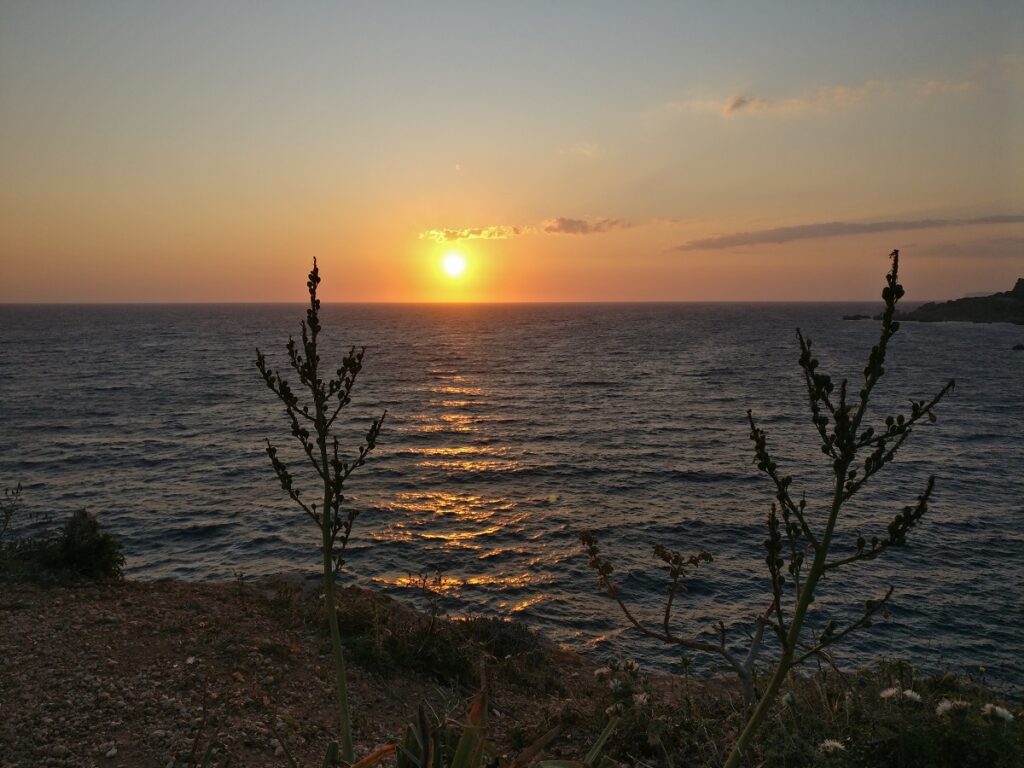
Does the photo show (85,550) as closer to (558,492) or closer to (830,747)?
(830,747)

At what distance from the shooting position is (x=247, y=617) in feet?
36.9

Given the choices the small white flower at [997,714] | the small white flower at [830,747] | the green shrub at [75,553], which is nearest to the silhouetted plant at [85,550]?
the green shrub at [75,553]

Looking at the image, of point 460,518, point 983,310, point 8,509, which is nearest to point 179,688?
point 8,509

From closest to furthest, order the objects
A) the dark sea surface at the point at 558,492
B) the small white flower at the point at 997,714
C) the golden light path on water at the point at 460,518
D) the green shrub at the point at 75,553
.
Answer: the small white flower at the point at 997,714, the green shrub at the point at 75,553, the dark sea surface at the point at 558,492, the golden light path on water at the point at 460,518

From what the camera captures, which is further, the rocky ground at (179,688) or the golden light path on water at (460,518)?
the golden light path on water at (460,518)

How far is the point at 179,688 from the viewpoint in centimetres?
831

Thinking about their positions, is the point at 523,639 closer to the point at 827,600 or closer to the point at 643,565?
the point at 643,565

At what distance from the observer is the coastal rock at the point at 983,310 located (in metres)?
154

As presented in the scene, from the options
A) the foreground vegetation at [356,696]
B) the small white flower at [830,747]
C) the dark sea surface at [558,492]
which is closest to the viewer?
Answer: the small white flower at [830,747]

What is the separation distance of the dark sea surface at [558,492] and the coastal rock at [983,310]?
11278 centimetres

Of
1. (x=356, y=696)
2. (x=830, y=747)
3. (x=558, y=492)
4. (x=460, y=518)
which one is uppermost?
(x=830, y=747)

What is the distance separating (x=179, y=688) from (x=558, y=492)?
878 inches

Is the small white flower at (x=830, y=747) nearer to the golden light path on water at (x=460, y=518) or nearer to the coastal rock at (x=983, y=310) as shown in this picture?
the golden light path on water at (x=460, y=518)

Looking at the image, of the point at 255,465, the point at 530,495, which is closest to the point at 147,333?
the point at 255,465
